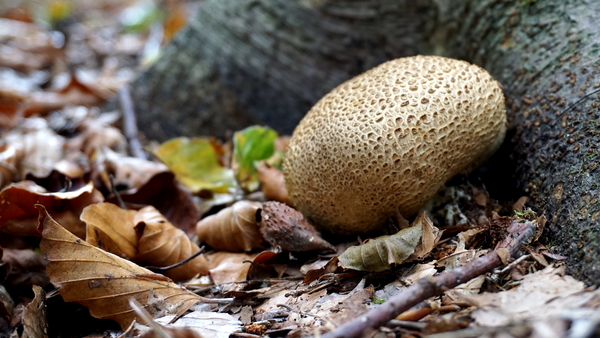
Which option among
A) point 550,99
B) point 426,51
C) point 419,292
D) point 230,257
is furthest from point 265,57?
point 419,292

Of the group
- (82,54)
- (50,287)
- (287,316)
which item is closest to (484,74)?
(287,316)

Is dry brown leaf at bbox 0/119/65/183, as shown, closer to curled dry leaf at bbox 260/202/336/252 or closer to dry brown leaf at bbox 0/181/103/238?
dry brown leaf at bbox 0/181/103/238

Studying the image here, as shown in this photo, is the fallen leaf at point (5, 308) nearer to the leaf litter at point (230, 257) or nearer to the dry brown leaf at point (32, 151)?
the leaf litter at point (230, 257)

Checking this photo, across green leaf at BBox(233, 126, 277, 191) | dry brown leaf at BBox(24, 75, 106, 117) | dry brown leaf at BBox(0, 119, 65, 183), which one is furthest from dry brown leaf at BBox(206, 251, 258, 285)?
dry brown leaf at BBox(24, 75, 106, 117)

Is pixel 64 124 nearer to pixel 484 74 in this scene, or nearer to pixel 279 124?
pixel 279 124

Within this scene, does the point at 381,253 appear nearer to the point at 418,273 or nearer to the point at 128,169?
the point at 418,273

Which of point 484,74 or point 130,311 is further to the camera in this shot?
point 484,74

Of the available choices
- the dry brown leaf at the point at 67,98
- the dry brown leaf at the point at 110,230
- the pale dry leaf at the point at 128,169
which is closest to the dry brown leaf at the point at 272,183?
the pale dry leaf at the point at 128,169
